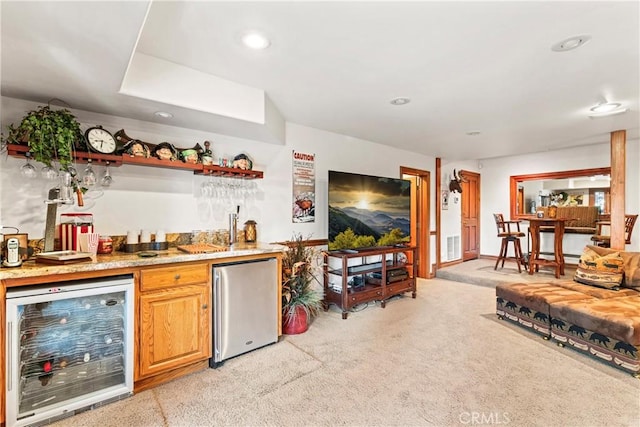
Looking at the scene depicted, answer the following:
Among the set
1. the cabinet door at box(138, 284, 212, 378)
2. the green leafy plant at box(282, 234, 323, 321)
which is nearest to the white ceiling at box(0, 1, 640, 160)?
the green leafy plant at box(282, 234, 323, 321)

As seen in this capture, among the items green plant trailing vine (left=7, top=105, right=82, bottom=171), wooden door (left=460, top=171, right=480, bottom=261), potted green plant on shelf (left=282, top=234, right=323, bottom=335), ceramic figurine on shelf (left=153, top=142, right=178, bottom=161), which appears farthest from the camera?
wooden door (left=460, top=171, right=480, bottom=261)

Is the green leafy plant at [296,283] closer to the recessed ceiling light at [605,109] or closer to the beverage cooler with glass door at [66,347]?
the beverage cooler with glass door at [66,347]

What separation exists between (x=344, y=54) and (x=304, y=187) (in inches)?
75.0

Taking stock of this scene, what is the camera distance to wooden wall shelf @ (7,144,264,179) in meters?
2.04

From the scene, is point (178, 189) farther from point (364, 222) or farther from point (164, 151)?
point (364, 222)

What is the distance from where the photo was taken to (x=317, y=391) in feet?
7.00

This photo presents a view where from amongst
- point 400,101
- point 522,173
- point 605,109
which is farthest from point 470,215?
point 400,101

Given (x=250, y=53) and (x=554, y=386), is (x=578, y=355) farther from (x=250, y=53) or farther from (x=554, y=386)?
(x=250, y=53)

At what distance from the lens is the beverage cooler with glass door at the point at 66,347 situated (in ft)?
5.68

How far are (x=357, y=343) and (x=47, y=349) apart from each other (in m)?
2.31

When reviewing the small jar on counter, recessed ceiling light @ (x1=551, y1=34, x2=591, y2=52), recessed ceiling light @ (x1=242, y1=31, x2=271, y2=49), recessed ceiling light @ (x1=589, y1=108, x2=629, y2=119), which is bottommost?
the small jar on counter

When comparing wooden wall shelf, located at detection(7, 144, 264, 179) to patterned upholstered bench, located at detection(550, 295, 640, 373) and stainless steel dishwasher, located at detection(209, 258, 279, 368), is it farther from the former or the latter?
patterned upholstered bench, located at detection(550, 295, 640, 373)

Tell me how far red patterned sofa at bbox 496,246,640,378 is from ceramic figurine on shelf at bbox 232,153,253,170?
314 centimetres

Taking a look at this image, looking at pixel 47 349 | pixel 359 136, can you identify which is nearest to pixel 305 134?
pixel 359 136
